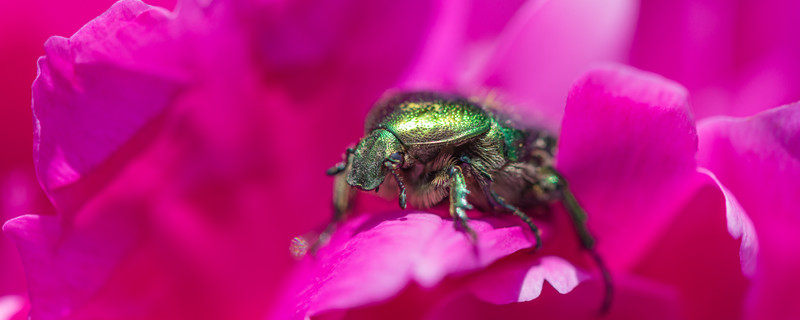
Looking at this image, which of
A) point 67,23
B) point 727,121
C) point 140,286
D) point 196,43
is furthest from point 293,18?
point 727,121

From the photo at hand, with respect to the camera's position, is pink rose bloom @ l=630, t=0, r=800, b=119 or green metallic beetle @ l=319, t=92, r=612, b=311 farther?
pink rose bloom @ l=630, t=0, r=800, b=119

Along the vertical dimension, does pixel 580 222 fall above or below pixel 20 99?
below

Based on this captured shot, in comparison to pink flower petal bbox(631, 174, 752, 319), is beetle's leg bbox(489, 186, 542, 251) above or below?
above

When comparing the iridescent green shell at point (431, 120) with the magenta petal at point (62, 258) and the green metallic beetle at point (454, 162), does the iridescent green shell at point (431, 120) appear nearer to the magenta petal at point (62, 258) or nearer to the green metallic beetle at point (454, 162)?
the green metallic beetle at point (454, 162)

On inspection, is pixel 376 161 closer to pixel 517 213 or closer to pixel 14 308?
pixel 517 213

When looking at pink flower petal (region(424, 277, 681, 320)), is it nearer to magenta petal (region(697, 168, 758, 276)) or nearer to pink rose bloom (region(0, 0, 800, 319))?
pink rose bloom (region(0, 0, 800, 319))

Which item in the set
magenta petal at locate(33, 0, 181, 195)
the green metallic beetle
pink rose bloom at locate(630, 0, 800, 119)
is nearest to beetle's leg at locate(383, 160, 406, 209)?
the green metallic beetle

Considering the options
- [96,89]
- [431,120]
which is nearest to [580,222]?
[431,120]
